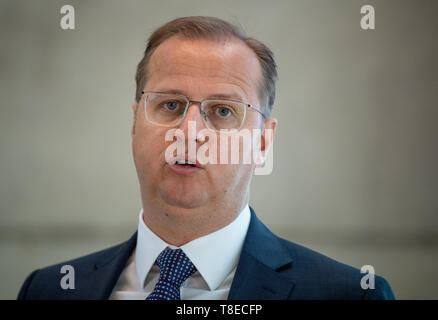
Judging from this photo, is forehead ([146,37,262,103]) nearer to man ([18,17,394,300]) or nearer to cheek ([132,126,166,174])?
man ([18,17,394,300])

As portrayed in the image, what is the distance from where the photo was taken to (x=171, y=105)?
5.00 ft

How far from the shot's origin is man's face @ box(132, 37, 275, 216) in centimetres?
145

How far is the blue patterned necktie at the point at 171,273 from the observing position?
1.45 meters

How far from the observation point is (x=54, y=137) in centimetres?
342

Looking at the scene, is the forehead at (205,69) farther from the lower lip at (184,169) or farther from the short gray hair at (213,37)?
the lower lip at (184,169)

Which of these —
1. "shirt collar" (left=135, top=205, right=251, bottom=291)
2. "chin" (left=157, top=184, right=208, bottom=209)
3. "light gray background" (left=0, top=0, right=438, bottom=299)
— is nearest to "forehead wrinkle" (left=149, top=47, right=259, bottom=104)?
"chin" (left=157, top=184, right=208, bottom=209)

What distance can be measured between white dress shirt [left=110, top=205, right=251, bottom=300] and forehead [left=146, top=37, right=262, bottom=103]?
0.43 metres

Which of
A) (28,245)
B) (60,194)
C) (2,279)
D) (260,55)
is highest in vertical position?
(260,55)

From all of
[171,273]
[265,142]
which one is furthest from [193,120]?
[171,273]

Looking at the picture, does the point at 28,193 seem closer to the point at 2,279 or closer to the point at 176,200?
the point at 2,279

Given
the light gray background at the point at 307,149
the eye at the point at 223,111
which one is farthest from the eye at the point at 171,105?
the light gray background at the point at 307,149

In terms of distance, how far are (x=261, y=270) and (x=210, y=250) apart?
6.8 inches

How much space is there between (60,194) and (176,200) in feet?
7.15
